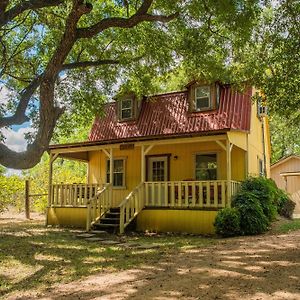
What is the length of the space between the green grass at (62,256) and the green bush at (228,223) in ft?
2.39

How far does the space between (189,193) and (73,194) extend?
17.4ft

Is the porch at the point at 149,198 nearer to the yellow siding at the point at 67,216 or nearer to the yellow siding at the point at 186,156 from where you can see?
the yellow siding at the point at 67,216

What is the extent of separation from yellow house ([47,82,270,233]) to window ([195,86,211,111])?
0.06ft

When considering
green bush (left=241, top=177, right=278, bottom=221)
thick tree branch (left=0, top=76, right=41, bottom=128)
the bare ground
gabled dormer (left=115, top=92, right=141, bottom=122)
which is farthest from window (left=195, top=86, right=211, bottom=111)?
the bare ground

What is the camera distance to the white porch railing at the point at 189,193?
14062 mm

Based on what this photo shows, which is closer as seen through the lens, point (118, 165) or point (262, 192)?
point (262, 192)

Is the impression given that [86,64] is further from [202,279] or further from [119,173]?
[202,279]

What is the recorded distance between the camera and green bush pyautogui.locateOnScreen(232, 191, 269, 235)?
42.8 feet

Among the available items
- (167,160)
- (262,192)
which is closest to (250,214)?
(262,192)

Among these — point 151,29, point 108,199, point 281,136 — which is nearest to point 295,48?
point 151,29

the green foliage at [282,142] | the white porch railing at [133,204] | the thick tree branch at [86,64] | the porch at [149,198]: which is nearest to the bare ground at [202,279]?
the porch at [149,198]

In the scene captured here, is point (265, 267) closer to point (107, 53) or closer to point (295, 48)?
point (295, 48)

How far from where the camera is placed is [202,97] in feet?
57.8

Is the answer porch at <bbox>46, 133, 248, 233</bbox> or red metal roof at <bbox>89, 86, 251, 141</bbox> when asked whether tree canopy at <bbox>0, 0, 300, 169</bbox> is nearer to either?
red metal roof at <bbox>89, 86, 251, 141</bbox>
